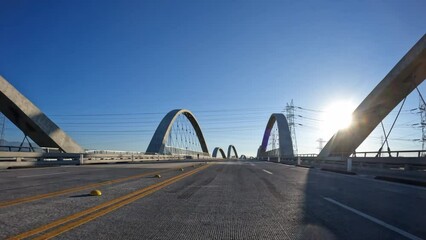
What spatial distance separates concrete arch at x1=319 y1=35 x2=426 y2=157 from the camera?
1134 inches

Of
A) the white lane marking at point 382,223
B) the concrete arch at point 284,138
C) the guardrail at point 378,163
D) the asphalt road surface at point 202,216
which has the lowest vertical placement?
the white lane marking at point 382,223

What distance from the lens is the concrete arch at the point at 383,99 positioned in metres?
28.8

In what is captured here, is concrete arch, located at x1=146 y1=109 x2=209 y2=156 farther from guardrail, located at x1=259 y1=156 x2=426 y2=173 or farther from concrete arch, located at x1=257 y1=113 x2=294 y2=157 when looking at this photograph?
guardrail, located at x1=259 y1=156 x2=426 y2=173

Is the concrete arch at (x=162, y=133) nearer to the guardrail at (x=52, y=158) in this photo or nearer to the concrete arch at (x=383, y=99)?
the guardrail at (x=52, y=158)

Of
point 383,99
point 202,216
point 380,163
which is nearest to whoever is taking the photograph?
point 202,216

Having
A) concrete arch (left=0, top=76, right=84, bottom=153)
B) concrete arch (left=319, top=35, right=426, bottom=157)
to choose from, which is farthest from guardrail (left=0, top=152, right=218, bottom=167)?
concrete arch (left=319, top=35, right=426, bottom=157)

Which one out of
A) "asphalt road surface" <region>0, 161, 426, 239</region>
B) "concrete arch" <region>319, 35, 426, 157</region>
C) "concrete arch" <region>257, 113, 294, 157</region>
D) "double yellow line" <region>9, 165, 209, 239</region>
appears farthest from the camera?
"concrete arch" <region>257, 113, 294, 157</region>

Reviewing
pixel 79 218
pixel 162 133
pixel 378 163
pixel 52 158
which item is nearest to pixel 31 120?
pixel 52 158

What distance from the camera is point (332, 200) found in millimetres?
8891

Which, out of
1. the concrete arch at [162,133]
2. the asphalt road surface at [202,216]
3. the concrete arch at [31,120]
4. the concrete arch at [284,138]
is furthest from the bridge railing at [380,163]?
the concrete arch at [162,133]

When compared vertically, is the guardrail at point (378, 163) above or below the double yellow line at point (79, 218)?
above

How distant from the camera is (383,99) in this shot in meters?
33.8

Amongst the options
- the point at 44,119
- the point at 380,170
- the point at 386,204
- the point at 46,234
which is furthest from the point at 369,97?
the point at 46,234

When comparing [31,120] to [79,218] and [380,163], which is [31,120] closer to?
[380,163]
